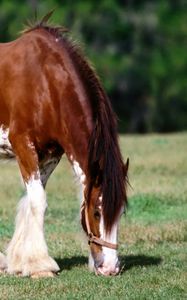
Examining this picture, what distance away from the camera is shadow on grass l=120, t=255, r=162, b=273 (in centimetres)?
940

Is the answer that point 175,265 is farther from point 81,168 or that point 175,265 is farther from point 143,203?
point 143,203

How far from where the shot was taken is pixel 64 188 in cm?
1509

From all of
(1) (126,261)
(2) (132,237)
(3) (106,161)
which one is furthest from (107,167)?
(2) (132,237)

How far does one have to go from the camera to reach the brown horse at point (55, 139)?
28.3 ft

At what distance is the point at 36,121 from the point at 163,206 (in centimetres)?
459

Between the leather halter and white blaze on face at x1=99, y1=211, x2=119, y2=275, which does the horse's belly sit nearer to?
the leather halter

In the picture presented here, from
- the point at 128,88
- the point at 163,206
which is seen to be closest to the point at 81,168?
the point at 163,206

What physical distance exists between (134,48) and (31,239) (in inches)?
1418

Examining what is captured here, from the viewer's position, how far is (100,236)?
8.67m

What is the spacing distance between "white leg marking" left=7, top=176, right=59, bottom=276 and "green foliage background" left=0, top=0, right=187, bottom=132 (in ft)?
107

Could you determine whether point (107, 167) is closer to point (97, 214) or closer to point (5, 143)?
point (97, 214)

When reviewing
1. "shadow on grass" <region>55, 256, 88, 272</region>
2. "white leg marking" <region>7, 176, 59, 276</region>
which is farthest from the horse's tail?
"shadow on grass" <region>55, 256, 88, 272</region>

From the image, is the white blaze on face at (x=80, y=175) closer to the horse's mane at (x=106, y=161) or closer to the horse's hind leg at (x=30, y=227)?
the horse's mane at (x=106, y=161)

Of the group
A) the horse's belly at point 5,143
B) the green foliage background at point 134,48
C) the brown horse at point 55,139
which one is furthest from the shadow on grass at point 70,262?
the green foliage background at point 134,48
